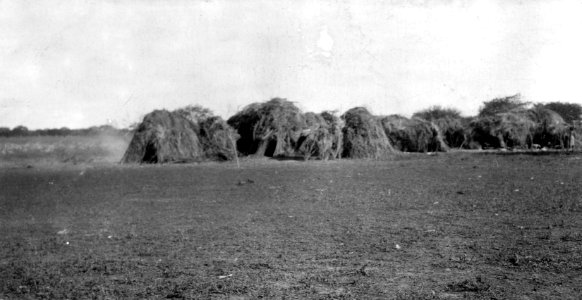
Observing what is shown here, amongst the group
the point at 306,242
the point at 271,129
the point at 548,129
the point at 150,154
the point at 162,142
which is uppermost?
the point at 271,129

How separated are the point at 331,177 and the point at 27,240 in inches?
381

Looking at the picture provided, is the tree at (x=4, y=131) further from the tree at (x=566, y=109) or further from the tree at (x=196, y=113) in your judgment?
the tree at (x=566, y=109)

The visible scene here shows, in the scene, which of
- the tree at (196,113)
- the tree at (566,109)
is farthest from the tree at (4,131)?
the tree at (566,109)

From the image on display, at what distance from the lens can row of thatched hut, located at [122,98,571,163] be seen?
1032 inches

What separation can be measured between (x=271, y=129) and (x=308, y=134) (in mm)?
2172

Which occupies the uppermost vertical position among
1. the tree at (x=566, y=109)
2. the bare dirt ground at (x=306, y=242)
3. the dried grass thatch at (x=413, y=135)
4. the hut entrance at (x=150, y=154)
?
the tree at (x=566, y=109)

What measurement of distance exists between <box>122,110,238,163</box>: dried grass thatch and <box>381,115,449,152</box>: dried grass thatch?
8.91m

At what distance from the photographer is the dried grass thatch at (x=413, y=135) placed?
2983 centimetres

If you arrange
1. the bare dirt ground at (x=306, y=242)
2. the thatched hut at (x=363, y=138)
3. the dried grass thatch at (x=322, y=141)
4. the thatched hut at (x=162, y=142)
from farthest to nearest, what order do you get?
the thatched hut at (x=363, y=138) < the thatched hut at (x=162, y=142) < the dried grass thatch at (x=322, y=141) < the bare dirt ground at (x=306, y=242)

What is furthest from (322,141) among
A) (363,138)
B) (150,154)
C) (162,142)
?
(150,154)

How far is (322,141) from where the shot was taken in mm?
25781

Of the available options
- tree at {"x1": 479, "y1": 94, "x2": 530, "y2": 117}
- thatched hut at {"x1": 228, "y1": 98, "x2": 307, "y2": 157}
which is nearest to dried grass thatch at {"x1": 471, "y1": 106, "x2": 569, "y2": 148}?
tree at {"x1": 479, "y1": 94, "x2": 530, "y2": 117}

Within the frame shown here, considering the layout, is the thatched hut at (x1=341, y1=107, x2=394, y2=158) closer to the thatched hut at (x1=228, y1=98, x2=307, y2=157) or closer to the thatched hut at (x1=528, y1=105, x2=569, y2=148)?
the thatched hut at (x1=228, y1=98, x2=307, y2=157)

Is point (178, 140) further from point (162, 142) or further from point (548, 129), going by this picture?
point (548, 129)
